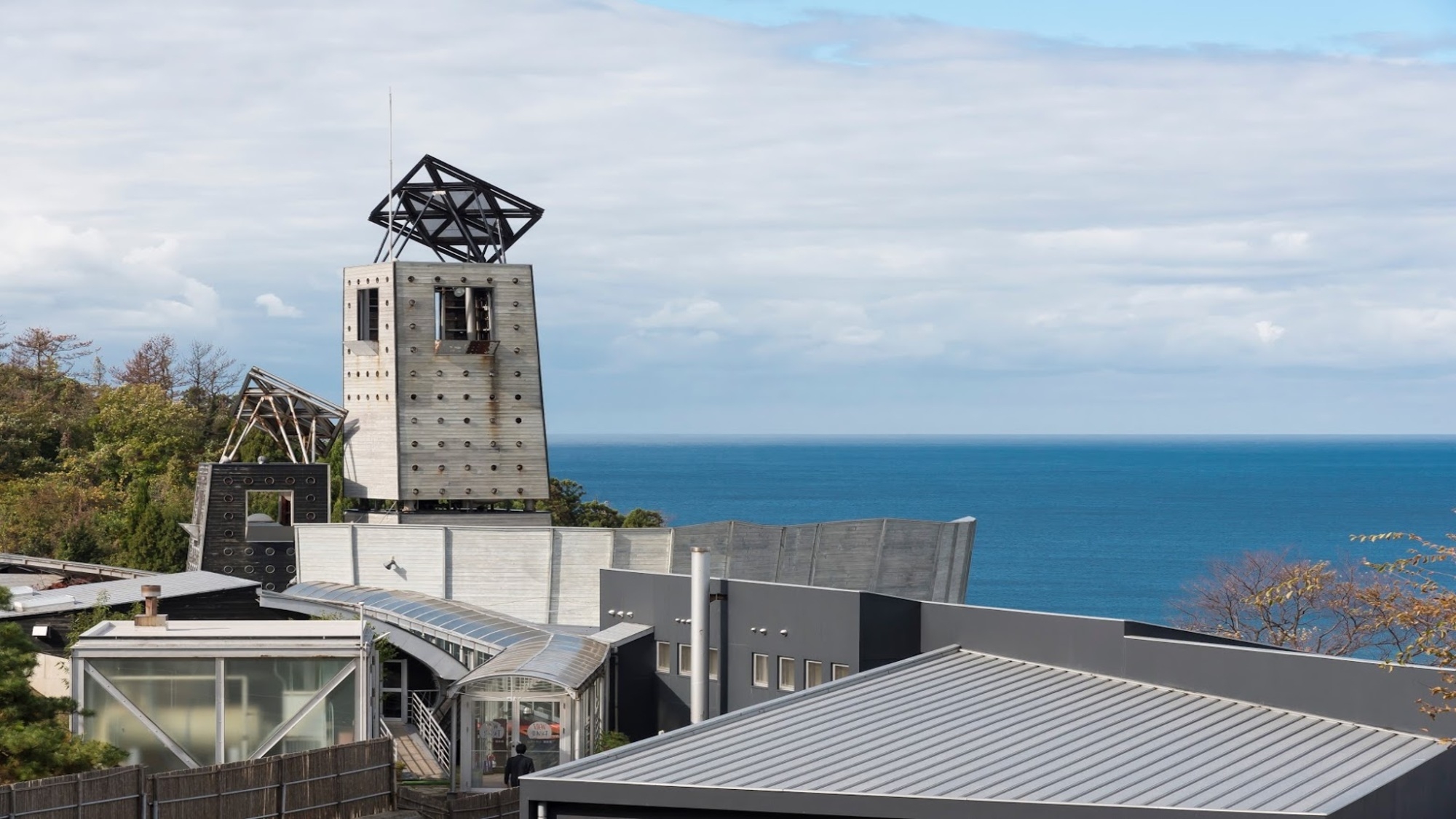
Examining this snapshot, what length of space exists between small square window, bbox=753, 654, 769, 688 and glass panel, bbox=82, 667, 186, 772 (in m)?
10.9

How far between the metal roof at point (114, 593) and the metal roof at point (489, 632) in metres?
2.54


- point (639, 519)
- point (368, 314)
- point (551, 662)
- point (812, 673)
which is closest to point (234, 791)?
point (551, 662)

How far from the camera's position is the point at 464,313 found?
53438 mm

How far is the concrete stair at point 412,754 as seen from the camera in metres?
32.1

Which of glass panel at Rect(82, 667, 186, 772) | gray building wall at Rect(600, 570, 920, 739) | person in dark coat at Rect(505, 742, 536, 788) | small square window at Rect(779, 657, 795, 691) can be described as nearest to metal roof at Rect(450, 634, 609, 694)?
person in dark coat at Rect(505, 742, 536, 788)

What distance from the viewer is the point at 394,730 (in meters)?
36.2

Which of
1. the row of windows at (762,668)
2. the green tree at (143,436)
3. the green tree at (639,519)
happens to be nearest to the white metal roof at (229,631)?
the row of windows at (762,668)

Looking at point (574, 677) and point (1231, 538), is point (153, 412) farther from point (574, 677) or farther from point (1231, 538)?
point (1231, 538)

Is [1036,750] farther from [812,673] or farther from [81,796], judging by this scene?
[81,796]

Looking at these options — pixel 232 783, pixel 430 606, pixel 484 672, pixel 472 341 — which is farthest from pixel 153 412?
pixel 232 783

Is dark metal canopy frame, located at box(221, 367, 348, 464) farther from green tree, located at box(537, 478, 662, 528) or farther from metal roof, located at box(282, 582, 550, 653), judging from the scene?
green tree, located at box(537, 478, 662, 528)

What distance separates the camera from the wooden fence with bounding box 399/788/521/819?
25391mm

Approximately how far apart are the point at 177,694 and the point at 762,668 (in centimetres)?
1100

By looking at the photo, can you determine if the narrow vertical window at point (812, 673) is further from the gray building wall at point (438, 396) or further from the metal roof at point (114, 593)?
the gray building wall at point (438, 396)
